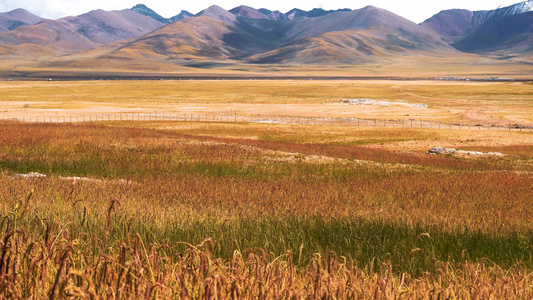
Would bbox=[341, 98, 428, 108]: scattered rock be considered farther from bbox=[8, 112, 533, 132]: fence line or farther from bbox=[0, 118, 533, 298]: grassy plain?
bbox=[0, 118, 533, 298]: grassy plain

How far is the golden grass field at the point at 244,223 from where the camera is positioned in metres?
4.79

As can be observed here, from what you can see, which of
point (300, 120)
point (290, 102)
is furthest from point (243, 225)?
point (290, 102)

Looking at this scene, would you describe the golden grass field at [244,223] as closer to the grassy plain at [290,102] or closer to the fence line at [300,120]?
the fence line at [300,120]

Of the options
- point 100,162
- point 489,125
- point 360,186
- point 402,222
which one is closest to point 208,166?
point 100,162

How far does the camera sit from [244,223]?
10234mm

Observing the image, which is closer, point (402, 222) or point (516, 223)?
point (402, 222)

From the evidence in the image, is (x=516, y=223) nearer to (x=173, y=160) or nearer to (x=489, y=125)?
(x=173, y=160)

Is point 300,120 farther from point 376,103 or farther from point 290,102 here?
point 290,102

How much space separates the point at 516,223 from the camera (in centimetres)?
1227

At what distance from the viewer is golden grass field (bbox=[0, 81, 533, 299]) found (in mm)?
4793

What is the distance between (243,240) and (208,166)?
16.6 metres

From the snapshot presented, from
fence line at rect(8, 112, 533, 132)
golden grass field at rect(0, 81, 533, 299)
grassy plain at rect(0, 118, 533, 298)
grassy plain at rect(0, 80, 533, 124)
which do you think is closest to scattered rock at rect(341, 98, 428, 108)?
grassy plain at rect(0, 80, 533, 124)

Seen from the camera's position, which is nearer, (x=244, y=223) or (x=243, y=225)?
(x=243, y=225)

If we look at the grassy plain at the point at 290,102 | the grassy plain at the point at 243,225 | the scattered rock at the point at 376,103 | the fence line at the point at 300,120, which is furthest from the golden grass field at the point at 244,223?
the scattered rock at the point at 376,103
